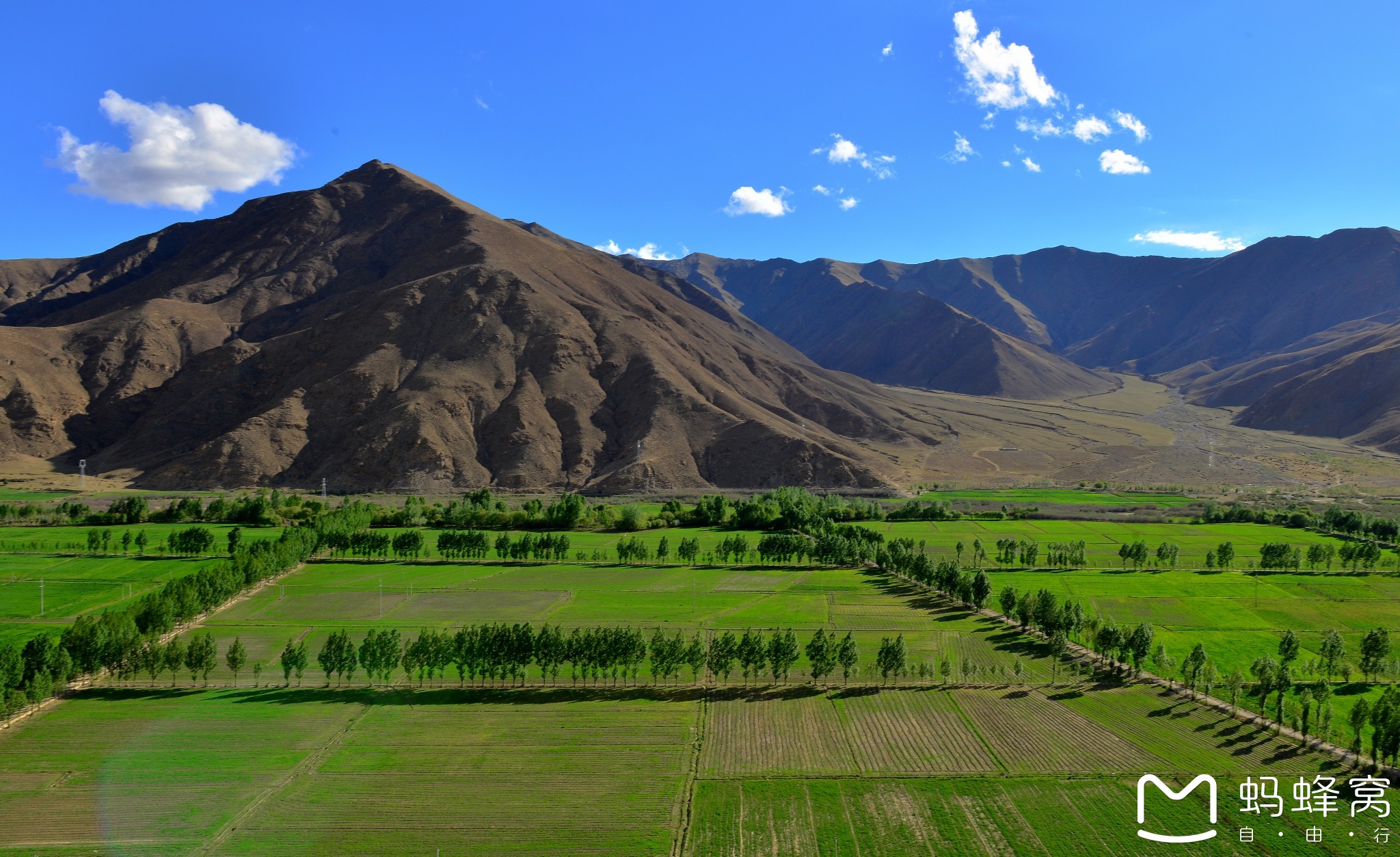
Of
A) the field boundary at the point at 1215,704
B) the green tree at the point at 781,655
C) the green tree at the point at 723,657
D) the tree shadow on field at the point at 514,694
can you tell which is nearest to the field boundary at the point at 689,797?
the tree shadow on field at the point at 514,694

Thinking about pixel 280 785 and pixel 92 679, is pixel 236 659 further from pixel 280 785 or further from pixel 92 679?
pixel 280 785

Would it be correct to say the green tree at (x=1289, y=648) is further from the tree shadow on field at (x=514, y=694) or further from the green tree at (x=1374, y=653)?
the tree shadow on field at (x=514, y=694)

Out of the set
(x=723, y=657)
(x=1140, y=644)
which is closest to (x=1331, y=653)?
(x=1140, y=644)

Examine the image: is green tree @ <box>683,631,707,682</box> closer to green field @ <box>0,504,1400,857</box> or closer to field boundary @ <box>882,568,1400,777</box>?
green field @ <box>0,504,1400,857</box>

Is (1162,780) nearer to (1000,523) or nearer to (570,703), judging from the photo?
(570,703)

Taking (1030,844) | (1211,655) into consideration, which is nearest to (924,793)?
(1030,844)

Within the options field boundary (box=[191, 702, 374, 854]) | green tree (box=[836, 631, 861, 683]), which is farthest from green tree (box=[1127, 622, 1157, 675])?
field boundary (box=[191, 702, 374, 854])
